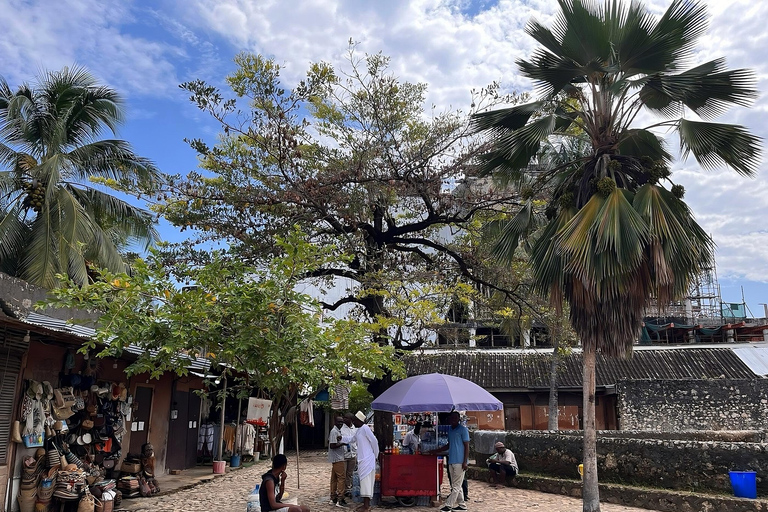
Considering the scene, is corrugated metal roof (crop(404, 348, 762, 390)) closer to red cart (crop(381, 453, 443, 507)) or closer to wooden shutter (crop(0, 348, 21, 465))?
red cart (crop(381, 453, 443, 507))

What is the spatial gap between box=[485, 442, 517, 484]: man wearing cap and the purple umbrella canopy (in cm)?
321

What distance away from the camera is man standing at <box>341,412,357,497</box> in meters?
11.5

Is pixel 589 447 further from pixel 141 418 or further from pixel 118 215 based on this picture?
pixel 118 215

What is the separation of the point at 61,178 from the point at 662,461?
16455 mm

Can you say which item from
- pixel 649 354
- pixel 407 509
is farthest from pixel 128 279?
pixel 649 354

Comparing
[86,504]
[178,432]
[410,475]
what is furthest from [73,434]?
[410,475]

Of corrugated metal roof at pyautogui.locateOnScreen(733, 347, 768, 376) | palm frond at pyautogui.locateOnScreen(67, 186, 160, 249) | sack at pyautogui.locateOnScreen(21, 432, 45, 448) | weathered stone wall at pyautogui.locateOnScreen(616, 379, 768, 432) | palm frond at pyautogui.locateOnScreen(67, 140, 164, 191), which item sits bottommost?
sack at pyautogui.locateOnScreen(21, 432, 45, 448)

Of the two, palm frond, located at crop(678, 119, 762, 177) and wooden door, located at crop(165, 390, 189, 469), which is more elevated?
palm frond, located at crop(678, 119, 762, 177)

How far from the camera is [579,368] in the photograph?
991 inches

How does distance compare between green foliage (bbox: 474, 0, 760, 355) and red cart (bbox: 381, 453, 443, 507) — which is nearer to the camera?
green foliage (bbox: 474, 0, 760, 355)

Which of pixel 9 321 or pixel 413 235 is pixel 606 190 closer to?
pixel 413 235

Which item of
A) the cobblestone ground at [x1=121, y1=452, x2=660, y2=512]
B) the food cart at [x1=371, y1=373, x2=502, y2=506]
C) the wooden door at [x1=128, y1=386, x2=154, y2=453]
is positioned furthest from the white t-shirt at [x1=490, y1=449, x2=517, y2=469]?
the wooden door at [x1=128, y1=386, x2=154, y2=453]

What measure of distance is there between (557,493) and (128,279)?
979cm

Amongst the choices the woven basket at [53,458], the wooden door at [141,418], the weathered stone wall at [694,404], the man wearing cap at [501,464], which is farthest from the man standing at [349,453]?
the weathered stone wall at [694,404]
